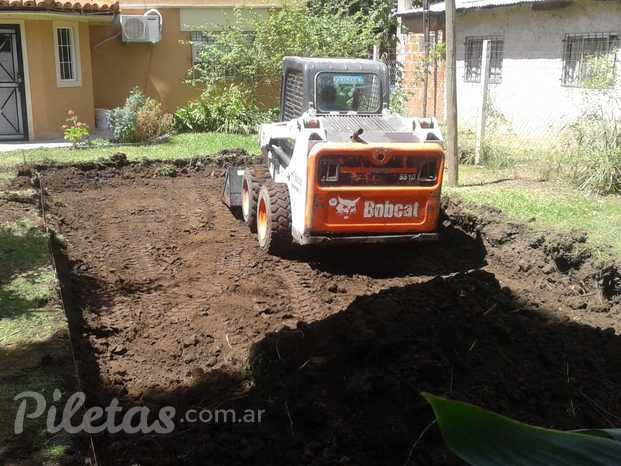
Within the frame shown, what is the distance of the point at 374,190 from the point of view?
23.8ft

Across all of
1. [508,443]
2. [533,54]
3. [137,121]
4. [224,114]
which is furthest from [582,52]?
[508,443]

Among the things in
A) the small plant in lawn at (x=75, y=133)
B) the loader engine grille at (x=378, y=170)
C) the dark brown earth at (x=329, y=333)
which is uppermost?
the loader engine grille at (x=378, y=170)

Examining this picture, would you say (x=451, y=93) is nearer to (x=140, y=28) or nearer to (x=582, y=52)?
(x=582, y=52)

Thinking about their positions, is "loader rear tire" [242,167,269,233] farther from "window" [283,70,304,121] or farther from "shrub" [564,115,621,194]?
"shrub" [564,115,621,194]

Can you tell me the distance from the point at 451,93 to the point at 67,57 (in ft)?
32.4

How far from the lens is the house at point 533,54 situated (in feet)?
43.5

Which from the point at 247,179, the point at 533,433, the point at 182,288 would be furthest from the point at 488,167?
the point at 533,433

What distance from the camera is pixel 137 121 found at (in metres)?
15.4

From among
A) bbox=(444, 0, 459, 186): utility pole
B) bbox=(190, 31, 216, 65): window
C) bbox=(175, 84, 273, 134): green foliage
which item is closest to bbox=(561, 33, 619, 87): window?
bbox=(444, 0, 459, 186): utility pole

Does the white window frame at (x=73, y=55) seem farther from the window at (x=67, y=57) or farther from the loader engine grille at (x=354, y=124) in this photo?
the loader engine grille at (x=354, y=124)

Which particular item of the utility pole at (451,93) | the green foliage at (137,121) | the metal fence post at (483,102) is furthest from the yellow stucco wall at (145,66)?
the utility pole at (451,93)

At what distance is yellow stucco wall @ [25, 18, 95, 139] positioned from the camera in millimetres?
15711

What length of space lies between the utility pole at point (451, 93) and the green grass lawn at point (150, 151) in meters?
4.59

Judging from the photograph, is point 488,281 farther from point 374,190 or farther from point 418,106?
point 418,106
